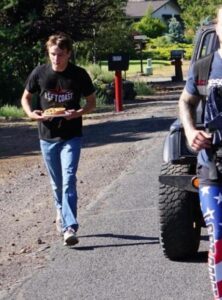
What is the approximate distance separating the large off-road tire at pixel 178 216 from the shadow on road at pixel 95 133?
25.0 feet

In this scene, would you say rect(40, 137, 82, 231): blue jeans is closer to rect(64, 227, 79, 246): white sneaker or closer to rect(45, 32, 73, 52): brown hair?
rect(64, 227, 79, 246): white sneaker

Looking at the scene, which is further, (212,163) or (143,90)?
(143,90)

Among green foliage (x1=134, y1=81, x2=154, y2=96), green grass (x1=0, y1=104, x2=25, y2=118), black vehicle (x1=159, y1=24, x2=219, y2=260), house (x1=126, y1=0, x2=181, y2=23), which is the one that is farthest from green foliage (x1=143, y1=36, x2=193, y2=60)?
black vehicle (x1=159, y1=24, x2=219, y2=260)

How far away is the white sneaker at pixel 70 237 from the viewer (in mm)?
6844

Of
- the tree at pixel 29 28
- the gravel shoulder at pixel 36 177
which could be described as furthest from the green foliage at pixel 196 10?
the gravel shoulder at pixel 36 177

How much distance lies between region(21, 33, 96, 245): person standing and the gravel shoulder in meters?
0.46

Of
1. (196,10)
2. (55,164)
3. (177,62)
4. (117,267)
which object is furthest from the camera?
(196,10)

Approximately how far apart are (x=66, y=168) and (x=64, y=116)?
447 millimetres

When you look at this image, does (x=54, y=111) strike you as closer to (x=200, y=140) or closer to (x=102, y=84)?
(x=200, y=140)

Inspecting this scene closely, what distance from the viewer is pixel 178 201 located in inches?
243

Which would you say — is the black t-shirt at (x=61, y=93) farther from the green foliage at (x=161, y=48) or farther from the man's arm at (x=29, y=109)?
the green foliage at (x=161, y=48)

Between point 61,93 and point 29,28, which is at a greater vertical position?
point 61,93

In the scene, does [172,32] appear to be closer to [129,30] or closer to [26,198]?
[129,30]

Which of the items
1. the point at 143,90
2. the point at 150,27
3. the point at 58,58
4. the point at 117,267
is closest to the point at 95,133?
the point at 58,58
